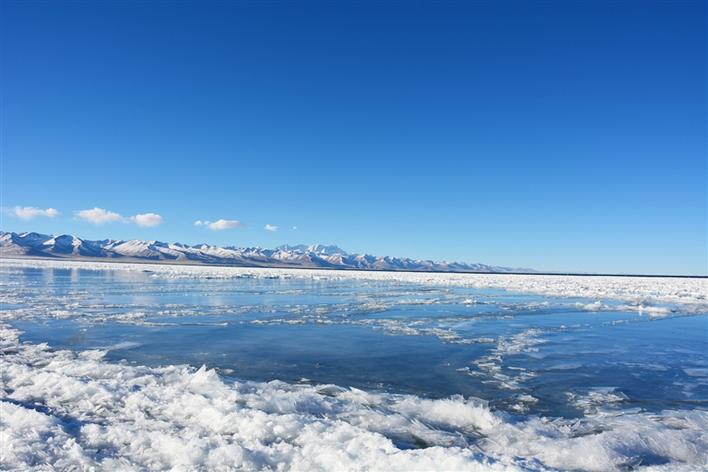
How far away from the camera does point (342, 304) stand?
19.9 meters

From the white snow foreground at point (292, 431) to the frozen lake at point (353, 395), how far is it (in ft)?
0.07

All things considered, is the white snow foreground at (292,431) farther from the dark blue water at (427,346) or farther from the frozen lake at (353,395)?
the dark blue water at (427,346)

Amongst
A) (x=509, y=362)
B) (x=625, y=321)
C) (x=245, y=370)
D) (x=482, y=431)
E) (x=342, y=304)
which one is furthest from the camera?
(x=342, y=304)

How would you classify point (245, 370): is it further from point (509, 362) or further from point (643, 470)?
point (643, 470)

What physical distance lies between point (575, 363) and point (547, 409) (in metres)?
3.29

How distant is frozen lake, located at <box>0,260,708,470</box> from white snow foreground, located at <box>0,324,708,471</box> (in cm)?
2

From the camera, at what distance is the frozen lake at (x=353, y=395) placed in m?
4.53

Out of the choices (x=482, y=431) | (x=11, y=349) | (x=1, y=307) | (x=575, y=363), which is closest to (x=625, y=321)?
(x=575, y=363)

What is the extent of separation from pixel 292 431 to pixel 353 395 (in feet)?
5.09

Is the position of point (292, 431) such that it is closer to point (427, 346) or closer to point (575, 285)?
point (427, 346)

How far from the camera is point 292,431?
5.06 meters

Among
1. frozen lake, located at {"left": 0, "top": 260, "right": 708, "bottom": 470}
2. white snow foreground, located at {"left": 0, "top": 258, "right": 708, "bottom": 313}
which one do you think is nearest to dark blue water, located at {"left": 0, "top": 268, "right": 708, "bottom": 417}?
frozen lake, located at {"left": 0, "top": 260, "right": 708, "bottom": 470}

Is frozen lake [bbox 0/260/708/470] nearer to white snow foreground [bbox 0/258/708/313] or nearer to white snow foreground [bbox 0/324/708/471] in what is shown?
white snow foreground [bbox 0/324/708/471]

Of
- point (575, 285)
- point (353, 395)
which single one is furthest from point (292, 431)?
point (575, 285)
